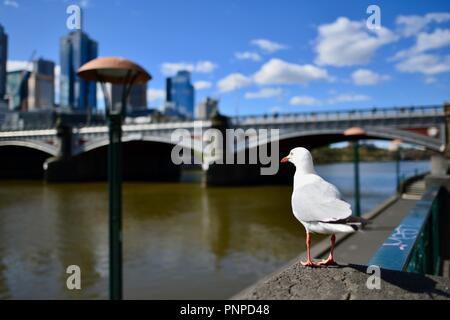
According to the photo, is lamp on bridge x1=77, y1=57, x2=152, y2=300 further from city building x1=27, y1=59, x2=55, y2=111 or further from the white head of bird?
city building x1=27, y1=59, x2=55, y2=111

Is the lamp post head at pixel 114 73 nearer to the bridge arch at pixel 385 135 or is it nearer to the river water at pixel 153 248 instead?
the river water at pixel 153 248

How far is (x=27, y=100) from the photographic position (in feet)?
525

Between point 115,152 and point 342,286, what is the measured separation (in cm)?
371

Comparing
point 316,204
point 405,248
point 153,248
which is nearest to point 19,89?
point 153,248

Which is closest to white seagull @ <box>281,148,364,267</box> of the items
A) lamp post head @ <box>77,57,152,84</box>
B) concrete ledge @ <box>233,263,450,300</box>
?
concrete ledge @ <box>233,263,450,300</box>

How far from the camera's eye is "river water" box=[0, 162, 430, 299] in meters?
8.45

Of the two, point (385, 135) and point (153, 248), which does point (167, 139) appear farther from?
point (153, 248)

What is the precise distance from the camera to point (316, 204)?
144 cm

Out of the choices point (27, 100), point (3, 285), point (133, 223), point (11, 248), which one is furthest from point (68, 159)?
point (27, 100)

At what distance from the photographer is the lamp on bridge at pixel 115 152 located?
4434 millimetres

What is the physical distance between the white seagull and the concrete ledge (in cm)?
41

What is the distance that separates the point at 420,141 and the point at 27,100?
16615 centimetres

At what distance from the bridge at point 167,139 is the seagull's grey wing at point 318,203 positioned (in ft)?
54.0
